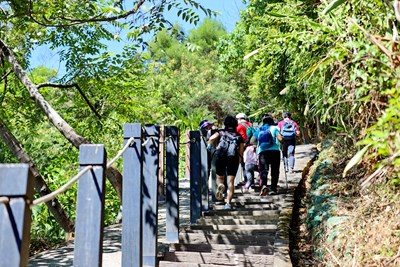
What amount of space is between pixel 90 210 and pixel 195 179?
367 centimetres

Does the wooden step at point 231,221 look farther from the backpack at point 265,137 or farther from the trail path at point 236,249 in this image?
the backpack at point 265,137

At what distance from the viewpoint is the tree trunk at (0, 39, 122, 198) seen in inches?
217

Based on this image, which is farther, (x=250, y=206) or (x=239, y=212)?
(x=250, y=206)

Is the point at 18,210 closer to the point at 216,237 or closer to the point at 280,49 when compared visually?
the point at 216,237

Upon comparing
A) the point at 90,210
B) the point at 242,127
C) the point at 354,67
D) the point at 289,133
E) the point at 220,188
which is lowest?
the point at 220,188

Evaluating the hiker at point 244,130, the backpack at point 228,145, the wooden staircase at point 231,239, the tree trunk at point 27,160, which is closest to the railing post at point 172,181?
the wooden staircase at point 231,239

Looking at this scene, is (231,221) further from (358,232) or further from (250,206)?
(358,232)

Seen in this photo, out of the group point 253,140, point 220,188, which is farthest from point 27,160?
point 253,140

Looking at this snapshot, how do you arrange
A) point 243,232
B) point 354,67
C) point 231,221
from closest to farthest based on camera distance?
point 354,67 → point 243,232 → point 231,221

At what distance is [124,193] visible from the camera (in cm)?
338

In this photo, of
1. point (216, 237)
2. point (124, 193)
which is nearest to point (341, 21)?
point (124, 193)

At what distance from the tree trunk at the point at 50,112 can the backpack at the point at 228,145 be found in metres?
1.64

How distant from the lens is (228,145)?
630cm

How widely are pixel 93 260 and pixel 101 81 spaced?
21.9 feet
